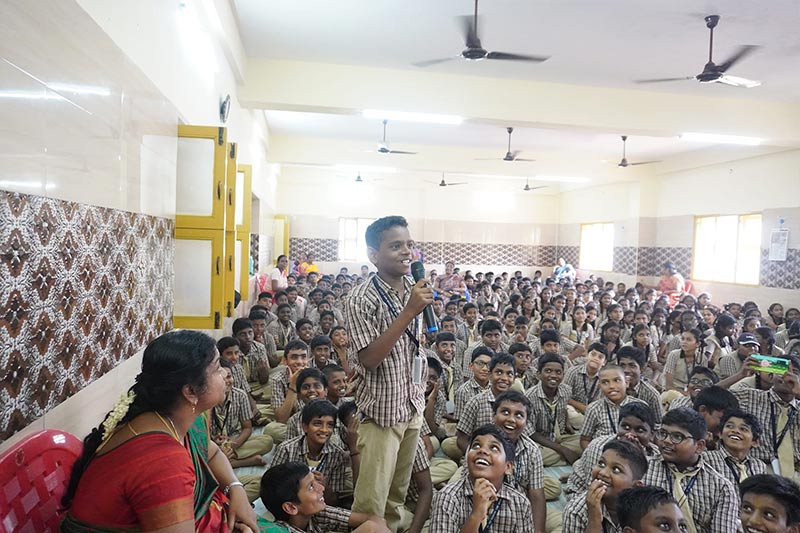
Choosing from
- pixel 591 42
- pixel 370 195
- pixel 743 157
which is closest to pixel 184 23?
pixel 591 42

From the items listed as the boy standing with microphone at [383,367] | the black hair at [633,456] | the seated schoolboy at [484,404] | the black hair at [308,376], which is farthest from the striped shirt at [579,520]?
the black hair at [308,376]

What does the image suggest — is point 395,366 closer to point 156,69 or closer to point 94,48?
point 94,48

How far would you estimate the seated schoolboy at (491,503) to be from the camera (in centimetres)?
249

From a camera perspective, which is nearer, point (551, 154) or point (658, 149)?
point (658, 149)

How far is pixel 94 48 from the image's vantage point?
7.12 feet

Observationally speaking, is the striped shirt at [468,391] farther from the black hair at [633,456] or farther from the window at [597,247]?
the window at [597,247]

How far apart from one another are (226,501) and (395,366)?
32.1 inches

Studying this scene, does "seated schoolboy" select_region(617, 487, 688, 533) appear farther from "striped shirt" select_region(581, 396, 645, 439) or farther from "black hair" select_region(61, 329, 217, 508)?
"black hair" select_region(61, 329, 217, 508)

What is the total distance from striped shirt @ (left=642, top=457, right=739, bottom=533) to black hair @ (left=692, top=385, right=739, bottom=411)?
2.75 ft

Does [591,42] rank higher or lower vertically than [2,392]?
higher

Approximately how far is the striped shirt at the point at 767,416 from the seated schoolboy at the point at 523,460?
1640mm

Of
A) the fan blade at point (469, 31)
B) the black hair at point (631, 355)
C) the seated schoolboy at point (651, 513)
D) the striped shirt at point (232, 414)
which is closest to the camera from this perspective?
the seated schoolboy at point (651, 513)

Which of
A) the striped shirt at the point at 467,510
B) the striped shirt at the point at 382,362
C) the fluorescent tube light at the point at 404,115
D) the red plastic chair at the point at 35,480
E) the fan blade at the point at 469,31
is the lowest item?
the striped shirt at the point at 467,510

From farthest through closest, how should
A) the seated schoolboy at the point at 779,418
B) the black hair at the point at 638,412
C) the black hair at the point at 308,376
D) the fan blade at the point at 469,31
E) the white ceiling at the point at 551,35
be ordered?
the white ceiling at the point at 551,35, the fan blade at the point at 469,31, the black hair at the point at 308,376, the seated schoolboy at the point at 779,418, the black hair at the point at 638,412
